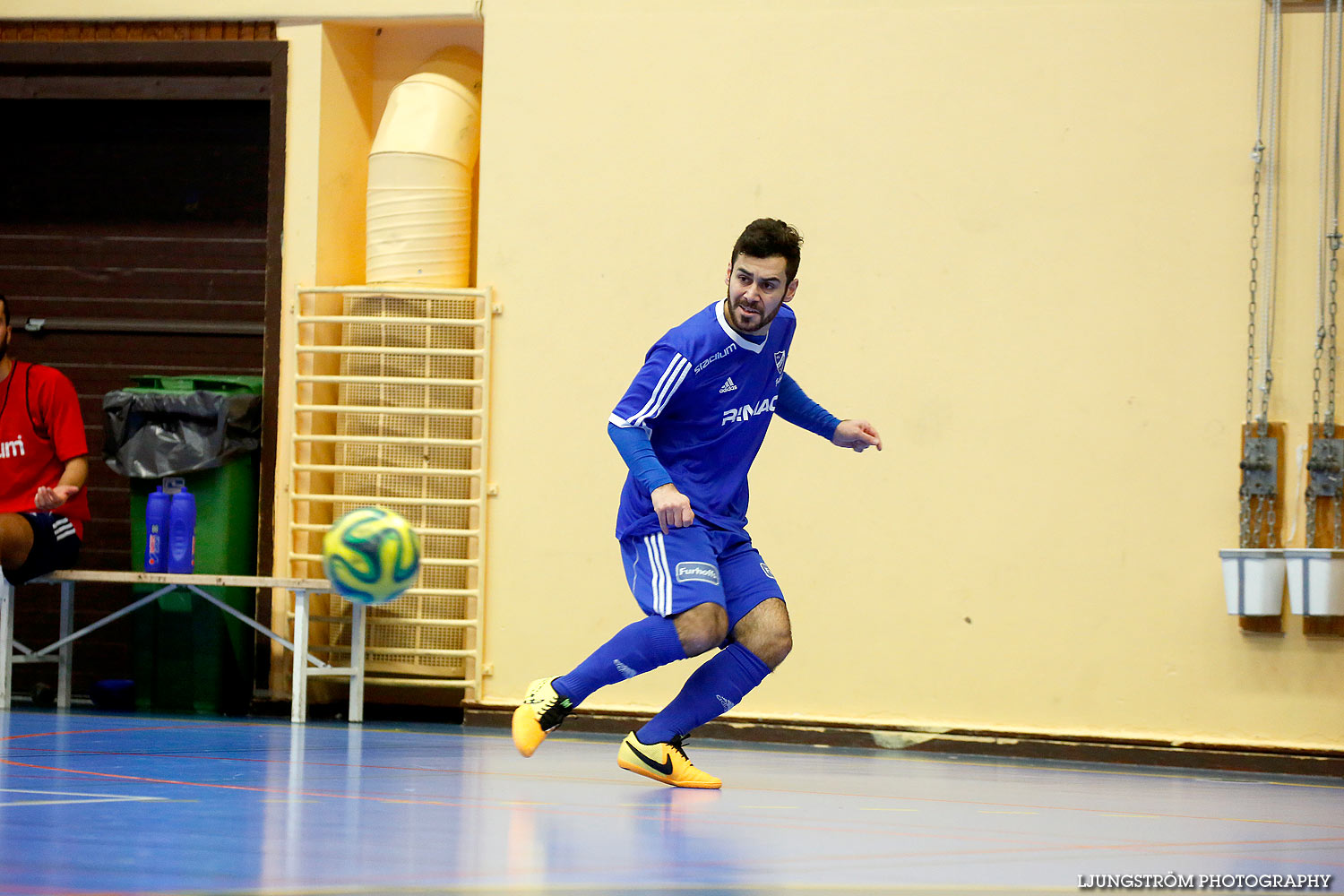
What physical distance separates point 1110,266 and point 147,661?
504 centimetres

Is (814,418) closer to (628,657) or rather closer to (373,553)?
(628,657)

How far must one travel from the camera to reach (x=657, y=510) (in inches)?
169

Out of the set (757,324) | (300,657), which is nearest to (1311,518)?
(757,324)

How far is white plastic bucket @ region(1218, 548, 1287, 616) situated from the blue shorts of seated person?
530 centimetres

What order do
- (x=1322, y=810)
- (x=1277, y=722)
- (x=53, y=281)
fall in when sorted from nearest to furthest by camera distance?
(x=1322, y=810) → (x=1277, y=722) → (x=53, y=281)

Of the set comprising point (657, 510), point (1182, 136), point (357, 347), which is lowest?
point (657, 510)

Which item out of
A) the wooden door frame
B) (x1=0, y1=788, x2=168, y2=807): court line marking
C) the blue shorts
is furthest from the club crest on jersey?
the wooden door frame

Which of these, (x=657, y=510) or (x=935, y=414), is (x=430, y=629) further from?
(x=657, y=510)

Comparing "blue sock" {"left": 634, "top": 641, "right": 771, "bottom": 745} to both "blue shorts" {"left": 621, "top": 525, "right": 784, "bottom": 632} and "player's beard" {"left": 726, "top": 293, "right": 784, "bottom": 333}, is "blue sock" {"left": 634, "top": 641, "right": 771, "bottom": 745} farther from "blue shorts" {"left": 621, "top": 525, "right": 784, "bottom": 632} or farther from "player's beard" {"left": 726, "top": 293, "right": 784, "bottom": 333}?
"player's beard" {"left": 726, "top": 293, "right": 784, "bottom": 333}

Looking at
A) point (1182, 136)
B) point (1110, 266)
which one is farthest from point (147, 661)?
point (1182, 136)

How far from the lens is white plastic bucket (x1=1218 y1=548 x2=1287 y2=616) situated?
252 inches

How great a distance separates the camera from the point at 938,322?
6.90 metres

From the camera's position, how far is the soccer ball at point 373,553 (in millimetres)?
4723

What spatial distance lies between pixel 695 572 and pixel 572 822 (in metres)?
1.08
